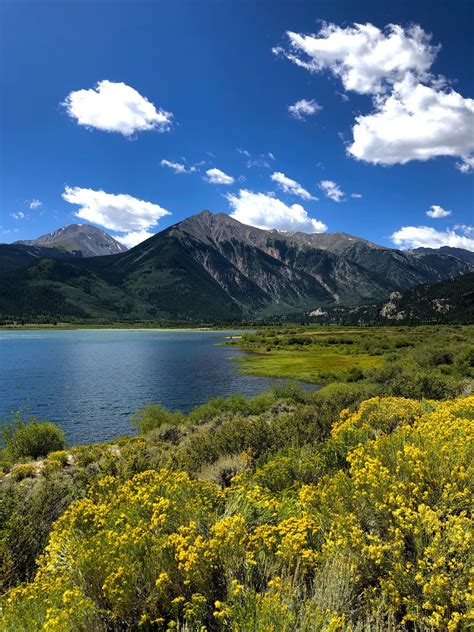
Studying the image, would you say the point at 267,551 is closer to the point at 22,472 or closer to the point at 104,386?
the point at 22,472

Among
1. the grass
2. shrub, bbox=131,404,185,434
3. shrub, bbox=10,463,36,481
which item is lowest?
the grass

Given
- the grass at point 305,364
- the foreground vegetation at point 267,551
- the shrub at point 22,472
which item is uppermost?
the foreground vegetation at point 267,551

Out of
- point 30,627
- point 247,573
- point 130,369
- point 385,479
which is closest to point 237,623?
point 247,573

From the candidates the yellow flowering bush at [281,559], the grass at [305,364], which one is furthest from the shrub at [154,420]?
the grass at [305,364]

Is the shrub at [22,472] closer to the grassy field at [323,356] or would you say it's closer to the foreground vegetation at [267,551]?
the foreground vegetation at [267,551]

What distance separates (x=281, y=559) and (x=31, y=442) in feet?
82.5

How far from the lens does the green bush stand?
971 inches

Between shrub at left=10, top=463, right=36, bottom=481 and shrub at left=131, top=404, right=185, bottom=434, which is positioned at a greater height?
shrub at left=10, top=463, right=36, bottom=481

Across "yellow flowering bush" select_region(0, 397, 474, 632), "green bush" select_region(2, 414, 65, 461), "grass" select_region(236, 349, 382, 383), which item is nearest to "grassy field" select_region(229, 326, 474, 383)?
"grass" select_region(236, 349, 382, 383)

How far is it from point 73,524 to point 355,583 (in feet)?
17.9

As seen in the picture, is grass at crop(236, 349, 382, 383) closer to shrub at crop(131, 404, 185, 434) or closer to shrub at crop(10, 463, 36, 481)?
shrub at crop(131, 404, 185, 434)

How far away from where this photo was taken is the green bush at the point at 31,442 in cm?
2466

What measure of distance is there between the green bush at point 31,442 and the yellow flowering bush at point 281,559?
813 inches

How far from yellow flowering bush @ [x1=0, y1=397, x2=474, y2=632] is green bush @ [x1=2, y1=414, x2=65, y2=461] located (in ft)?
67.8
